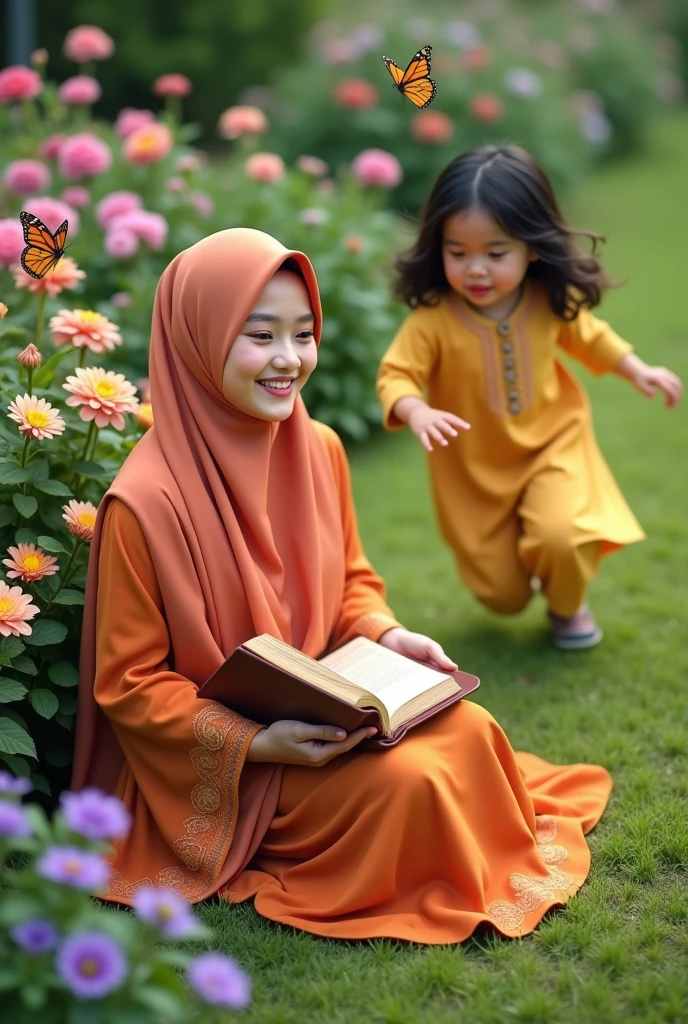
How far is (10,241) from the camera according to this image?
3674 mm

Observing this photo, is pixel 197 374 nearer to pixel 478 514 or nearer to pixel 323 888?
pixel 323 888

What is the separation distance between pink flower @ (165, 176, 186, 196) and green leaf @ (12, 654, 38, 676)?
3003 mm

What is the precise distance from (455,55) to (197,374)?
8367 mm

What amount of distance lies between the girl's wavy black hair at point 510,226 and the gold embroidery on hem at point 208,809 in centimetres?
184

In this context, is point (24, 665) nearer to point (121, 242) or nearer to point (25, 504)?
point (25, 504)

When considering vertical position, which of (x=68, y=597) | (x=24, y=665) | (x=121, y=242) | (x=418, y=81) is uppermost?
(x=418, y=81)

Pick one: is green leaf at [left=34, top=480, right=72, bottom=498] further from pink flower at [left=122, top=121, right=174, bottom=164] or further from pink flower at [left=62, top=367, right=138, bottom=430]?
pink flower at [left=122, top=121, right=174, bottom=164]

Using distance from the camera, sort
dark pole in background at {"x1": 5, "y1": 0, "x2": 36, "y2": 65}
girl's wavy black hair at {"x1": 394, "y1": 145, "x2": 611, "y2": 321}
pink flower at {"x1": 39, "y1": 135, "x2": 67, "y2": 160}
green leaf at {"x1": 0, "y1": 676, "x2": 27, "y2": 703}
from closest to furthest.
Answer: green leaf at {"x1": 0, "y1": 676, "x2": 27, "y2": 703} → girl's wavy black hair at {"x1": 394, "y1": 145, "x2": 611, "y2": 321} → pink flower at {"x1": 39, "y1": 135, "x2": 67, "y2": 160} → dark pole in background at {"x1": 5, "y1": 0, "x2": 36, "y2": 65}

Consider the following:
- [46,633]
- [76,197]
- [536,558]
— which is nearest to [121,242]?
[76,197]

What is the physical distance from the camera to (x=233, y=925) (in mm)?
2799

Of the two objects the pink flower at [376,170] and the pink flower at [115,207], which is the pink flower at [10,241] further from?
the pink flower at [376,170]

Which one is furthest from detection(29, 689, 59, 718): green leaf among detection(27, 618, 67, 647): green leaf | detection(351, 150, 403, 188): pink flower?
detection(351, 150, 403, 188): pink flower

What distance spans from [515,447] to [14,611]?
1934 millimetres

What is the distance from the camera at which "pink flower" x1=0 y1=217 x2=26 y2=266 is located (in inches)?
144
